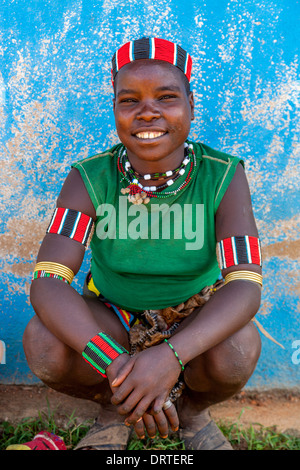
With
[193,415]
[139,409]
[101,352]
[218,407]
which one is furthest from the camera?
[218,407]

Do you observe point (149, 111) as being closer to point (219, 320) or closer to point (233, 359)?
point (219, 320)

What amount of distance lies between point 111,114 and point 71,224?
861 mm

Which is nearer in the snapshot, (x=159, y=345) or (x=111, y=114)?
(x=159, y=345)

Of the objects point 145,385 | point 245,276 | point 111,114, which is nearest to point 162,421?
point 145,385

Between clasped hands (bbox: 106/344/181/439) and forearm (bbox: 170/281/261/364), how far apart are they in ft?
0.23

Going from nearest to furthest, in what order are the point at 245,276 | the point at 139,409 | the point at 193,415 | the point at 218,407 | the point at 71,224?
the point at 139,409
the point at 245,276
the point at 71,224
the point at 193,415
the point at 218,407

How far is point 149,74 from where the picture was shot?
6.26 ft

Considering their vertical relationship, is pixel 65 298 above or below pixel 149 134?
below

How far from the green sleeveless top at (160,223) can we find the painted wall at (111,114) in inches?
20.4

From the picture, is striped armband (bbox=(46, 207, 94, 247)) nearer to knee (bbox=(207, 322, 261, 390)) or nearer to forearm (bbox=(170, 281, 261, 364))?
forearm (bbox=(170, 281, 261, 364))

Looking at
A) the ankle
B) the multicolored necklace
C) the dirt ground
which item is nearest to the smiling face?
the multicolored necklace

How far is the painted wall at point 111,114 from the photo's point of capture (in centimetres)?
250

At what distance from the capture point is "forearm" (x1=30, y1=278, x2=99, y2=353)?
5.91 feet

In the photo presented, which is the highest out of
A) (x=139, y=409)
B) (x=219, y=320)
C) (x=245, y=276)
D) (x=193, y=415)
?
(x=245, y=276)
